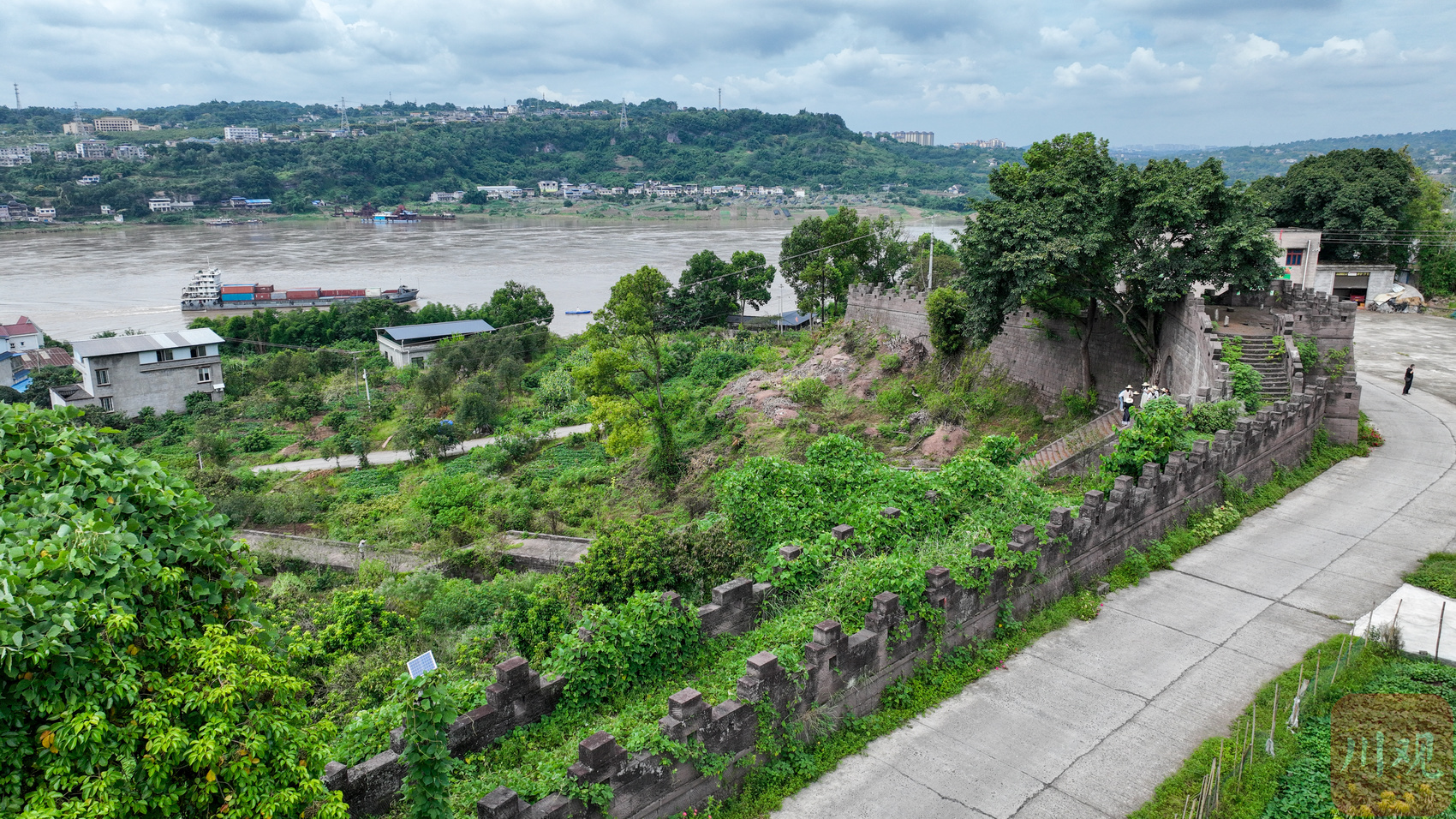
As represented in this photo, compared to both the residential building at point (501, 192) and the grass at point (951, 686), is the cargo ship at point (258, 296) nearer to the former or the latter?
the grass at point (951, 686)

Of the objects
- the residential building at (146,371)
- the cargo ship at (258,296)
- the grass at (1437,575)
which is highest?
the grass at (1437,575)

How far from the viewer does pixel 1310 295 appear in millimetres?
21703

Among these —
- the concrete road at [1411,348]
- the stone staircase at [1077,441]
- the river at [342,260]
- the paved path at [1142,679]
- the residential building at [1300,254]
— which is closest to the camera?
the paved path at [1142,679]

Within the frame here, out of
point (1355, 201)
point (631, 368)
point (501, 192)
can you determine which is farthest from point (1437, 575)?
point (501, 192)

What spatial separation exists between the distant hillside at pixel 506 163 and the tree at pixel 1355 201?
86.7 meters

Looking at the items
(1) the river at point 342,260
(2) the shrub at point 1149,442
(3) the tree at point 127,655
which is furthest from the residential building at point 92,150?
(3) the tree at point 127,655

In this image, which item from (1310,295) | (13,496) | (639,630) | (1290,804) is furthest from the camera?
(1310,295)

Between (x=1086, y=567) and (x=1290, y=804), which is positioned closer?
(x=1290, y=804)

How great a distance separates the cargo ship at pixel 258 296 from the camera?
66688mm

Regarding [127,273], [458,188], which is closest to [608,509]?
[127,273]

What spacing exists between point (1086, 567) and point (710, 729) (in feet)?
20.2

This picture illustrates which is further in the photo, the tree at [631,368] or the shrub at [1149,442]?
the tree at [631,368]

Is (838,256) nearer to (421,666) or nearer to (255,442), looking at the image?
(255,442)

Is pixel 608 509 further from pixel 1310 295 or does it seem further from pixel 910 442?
pixel 1310 295
